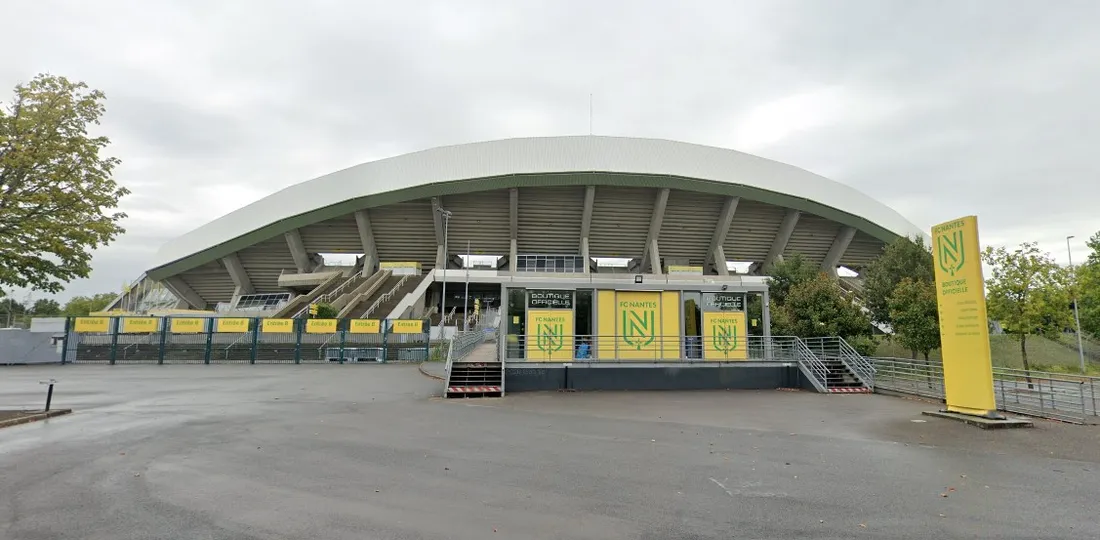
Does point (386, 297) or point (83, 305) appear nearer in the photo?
point (386, 297)

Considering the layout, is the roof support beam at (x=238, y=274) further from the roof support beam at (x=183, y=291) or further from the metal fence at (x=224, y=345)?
the metal fence at (x=224, y=345)

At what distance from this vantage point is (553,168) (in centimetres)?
4228

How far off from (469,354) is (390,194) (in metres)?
28.2

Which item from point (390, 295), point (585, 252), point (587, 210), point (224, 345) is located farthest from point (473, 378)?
point (585, 252)

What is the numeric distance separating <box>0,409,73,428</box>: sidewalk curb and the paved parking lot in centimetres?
33

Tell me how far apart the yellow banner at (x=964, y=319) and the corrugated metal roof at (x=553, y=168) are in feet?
105

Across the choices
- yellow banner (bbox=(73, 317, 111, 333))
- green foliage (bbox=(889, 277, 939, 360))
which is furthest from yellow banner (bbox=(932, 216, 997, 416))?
yellow banner (bbox=(73, 317, 111, 333))


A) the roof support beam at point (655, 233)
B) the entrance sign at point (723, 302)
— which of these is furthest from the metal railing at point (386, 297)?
the entrance sign at point (723, 302)

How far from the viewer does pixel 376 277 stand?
4594 centimetres

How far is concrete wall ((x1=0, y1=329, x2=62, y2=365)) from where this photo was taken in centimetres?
2312

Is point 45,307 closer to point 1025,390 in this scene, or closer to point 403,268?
point 403,268

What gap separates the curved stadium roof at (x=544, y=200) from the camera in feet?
140

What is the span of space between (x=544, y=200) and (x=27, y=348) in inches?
1305

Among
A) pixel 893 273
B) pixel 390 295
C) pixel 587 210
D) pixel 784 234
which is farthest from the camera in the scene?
pixel 784 234
